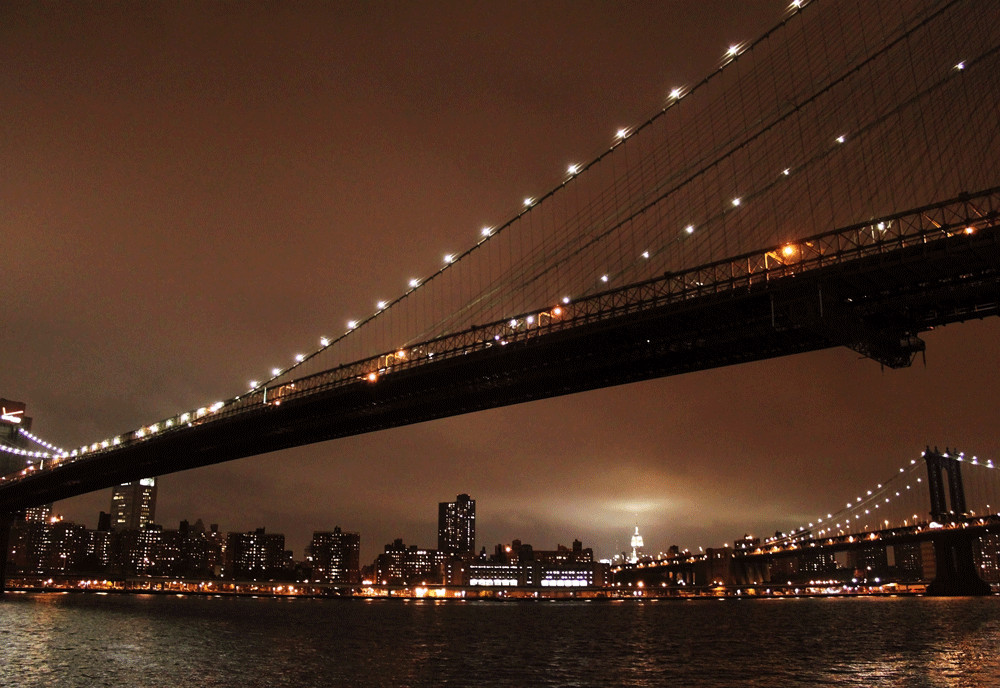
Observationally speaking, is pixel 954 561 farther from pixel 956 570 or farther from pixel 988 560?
pixel 988 560

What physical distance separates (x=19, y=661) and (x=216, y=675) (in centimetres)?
758

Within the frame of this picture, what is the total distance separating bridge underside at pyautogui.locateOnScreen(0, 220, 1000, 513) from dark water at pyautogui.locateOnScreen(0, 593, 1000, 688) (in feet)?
37.6

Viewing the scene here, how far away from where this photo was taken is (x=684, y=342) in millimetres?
37812

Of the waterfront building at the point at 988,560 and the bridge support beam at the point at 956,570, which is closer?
the bridge support beam at the point at 956,570

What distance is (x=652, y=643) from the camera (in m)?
39.6

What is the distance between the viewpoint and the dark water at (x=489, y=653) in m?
26.4

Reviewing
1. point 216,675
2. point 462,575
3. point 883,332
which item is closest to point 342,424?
point 216,675

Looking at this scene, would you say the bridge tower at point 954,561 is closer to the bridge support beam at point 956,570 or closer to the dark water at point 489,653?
the bridge support beam at point 956,570

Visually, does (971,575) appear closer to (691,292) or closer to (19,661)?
(691,292)

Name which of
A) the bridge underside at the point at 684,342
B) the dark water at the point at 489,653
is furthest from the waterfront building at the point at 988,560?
the bridge underside at the point at 684,342

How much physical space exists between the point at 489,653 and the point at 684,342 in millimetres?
14857

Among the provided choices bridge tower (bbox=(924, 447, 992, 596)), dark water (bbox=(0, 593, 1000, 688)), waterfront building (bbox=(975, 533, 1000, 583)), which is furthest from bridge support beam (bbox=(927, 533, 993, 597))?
dark water (bbox=(0, 593, 1000, 688))

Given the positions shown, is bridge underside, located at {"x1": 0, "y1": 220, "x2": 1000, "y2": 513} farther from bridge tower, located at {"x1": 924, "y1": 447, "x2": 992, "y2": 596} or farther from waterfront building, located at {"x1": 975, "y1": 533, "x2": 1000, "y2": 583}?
A: waterfront building, located at {"x1": 975, "y1": 533, "x2": 1000, "y2": 583}

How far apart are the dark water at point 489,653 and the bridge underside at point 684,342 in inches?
451
